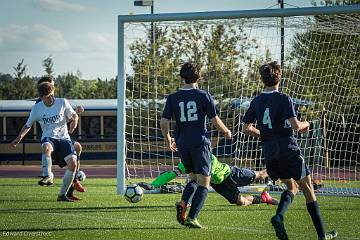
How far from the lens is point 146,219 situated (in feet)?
36.4

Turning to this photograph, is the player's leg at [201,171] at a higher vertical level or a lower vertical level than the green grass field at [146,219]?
higher

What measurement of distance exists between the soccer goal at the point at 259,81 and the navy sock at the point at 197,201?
5557mm

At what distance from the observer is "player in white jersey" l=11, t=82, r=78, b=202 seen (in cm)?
1379

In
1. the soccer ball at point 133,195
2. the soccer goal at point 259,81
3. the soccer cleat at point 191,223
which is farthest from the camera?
the soccer goal at point 259,81

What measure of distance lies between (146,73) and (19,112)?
22377mm

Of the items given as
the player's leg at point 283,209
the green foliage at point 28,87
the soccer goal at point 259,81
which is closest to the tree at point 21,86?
the green foliage at point 28,87

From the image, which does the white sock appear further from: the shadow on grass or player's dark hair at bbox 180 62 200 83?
player's dark hair at bbox 180 62 200 83

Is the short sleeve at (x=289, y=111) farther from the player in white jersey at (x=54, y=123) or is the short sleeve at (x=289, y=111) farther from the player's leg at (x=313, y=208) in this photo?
the player in white jersey at (x=54, y=123)

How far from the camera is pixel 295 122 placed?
8789mm

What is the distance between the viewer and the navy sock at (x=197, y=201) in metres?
9.87

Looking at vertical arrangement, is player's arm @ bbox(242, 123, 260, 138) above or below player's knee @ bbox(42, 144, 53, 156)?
above

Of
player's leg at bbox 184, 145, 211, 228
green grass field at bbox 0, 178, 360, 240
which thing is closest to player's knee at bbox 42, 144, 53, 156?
green grass field at bbox 0, 178, 360, 240

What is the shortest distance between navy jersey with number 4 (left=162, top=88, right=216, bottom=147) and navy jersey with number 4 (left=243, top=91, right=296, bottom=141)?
3.47ft

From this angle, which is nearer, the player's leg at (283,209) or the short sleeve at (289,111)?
the player's leg at (283,209)
